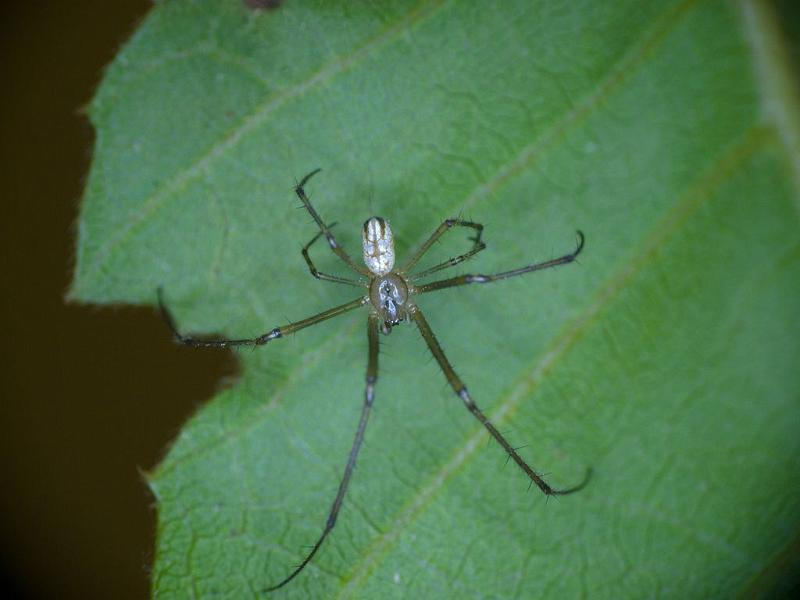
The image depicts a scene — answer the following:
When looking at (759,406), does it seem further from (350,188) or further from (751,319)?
(350,188)

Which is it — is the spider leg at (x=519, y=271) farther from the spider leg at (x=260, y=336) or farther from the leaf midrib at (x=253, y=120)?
the leaf midrib at (x=253, y=120)

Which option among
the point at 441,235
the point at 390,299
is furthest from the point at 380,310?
the point at 441,235

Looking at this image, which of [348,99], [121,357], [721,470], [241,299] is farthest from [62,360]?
[721,470]

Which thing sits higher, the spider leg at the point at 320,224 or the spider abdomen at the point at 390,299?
the spider leg at the point at 320,224

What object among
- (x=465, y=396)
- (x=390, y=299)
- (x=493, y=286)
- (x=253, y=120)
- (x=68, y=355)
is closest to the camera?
(x=253, y=120)

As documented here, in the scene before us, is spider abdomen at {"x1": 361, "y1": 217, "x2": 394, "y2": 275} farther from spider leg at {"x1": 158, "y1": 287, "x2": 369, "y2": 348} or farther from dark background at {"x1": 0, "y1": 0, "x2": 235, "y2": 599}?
dark background at {"x1": 0, "y1": 0, "x2": 235, "y2": 599}

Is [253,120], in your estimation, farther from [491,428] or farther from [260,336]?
[491,428]

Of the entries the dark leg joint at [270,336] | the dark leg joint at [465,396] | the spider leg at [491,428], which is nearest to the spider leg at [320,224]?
the dark leg joint at [270,336]
